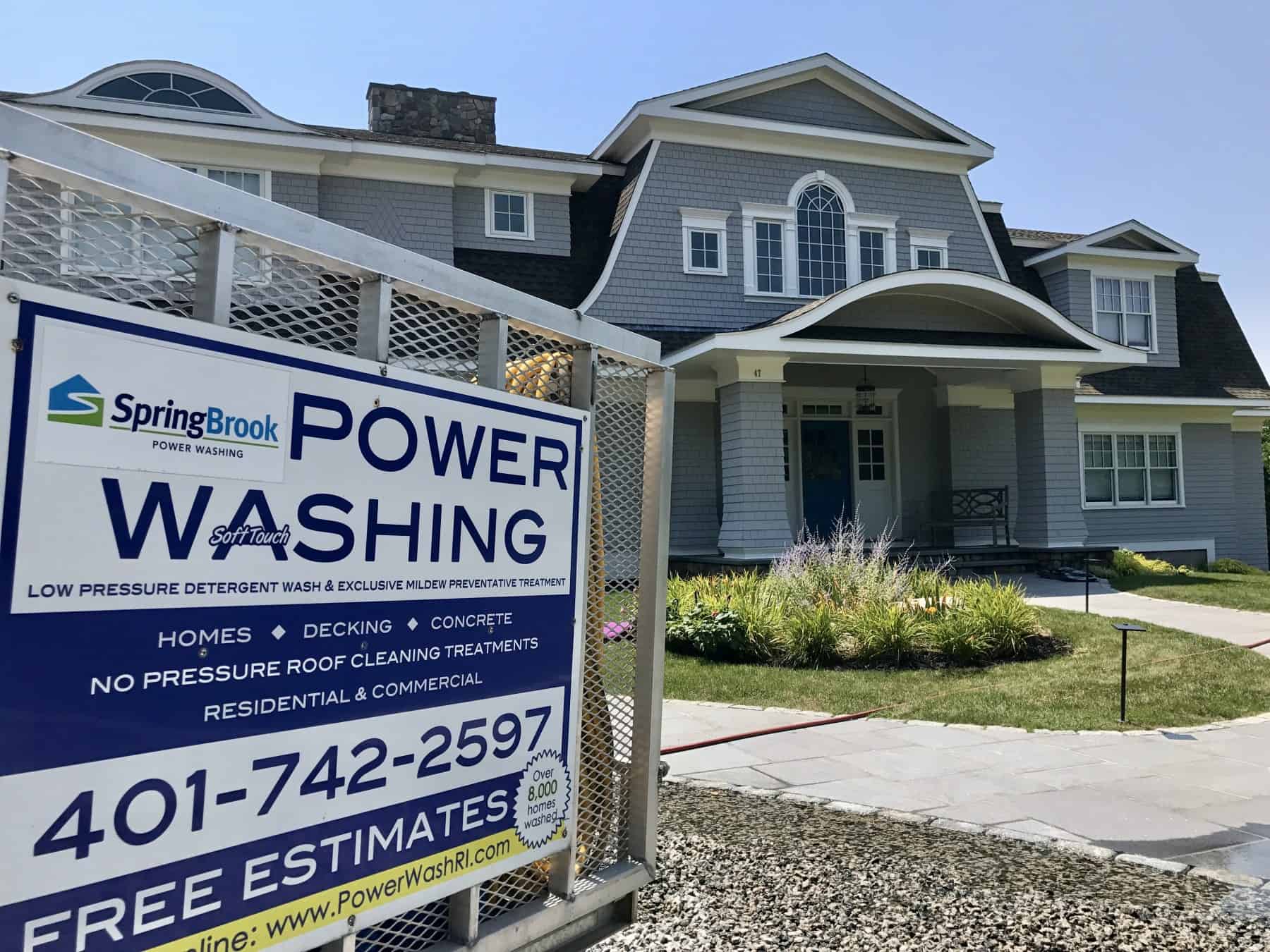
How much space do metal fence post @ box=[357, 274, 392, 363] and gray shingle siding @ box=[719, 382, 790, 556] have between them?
43.0 feet

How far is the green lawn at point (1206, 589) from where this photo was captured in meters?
14.0

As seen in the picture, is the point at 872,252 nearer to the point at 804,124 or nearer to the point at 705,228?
the point at 804,124

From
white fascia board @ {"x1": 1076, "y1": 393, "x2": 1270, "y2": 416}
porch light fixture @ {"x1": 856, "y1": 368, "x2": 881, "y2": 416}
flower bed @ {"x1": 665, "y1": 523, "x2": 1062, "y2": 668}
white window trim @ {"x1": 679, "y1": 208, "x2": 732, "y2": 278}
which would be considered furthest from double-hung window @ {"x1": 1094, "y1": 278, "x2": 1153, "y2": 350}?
flower bed @ {"x1": 665, "y1": 523, "x2": 1062, "y2": 668}

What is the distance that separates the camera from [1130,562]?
1756 cm

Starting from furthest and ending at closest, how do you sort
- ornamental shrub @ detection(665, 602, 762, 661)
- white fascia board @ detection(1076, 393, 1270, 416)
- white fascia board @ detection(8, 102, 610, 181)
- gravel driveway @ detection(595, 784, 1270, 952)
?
white fascia board @ detection(1076, 393, 1270, 416) → white fascia board @ detection(8, 102, 610, 181) → ornamental shrub @ detection(665, 602, 762, 661) → gravel driveway @ detection(595, 784, 1270, 952)

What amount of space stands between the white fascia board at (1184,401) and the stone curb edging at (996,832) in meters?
16.5

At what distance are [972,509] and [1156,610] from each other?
5.28 meters

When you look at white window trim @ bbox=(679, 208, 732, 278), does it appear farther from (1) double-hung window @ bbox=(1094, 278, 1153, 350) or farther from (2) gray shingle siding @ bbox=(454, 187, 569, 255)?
(1) double-hung window @ bbox=(1094, 278, 1153, 350)

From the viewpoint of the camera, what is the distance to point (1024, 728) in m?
7.41

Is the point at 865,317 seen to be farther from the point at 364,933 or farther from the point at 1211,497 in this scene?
the point at 364,933

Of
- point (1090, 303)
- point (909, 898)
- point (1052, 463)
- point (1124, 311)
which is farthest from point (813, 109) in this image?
point (909, 898)

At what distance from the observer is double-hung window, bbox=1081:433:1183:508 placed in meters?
20.9

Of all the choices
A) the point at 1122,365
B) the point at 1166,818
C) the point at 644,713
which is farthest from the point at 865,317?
the point at 644,713

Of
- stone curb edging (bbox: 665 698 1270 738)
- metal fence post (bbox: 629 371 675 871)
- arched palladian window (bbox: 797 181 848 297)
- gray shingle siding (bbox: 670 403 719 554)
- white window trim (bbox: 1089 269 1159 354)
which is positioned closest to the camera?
metal fence post (bbox: 629 371 675 871)
